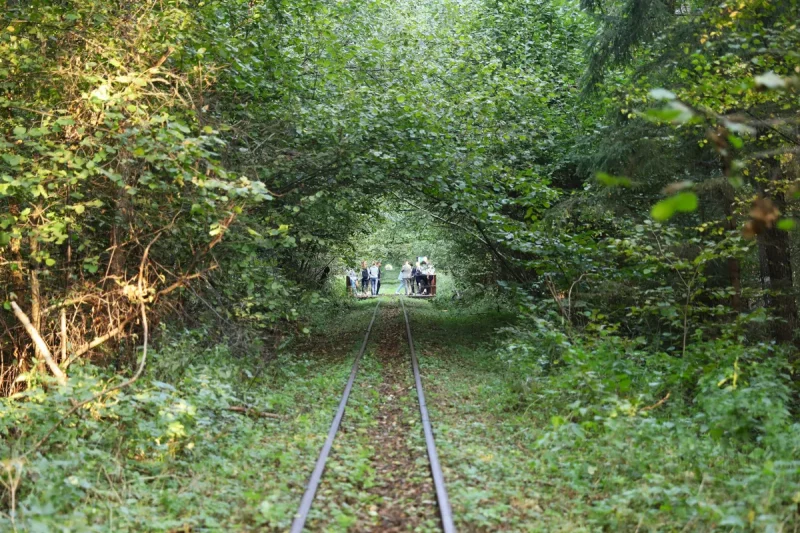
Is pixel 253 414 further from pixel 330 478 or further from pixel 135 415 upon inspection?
pixel 330 478

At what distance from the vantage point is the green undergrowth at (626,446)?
5.18 metres

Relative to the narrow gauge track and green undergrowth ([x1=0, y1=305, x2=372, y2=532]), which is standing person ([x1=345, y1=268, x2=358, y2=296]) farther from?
green undergrowth ([x1=0, y1=305, x2=372, y2=532])

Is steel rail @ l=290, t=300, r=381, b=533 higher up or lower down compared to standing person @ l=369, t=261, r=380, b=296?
lower down

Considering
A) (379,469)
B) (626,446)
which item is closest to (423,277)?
(379,469)

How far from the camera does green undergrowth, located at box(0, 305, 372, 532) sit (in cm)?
517

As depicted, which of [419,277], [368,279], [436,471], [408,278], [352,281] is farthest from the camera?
[368,279]

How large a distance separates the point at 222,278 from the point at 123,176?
2803 millimetres

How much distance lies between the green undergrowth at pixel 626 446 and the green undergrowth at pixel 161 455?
1.67 m

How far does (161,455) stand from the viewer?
6.51m

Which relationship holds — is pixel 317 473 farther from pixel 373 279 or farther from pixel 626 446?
pixel 373 279

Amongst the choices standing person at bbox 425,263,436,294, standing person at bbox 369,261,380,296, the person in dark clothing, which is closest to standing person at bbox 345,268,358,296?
standing person at bbox 369,261,380,296

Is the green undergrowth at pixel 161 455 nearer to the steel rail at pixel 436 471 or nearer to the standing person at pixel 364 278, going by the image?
the steel rail at pixel 436 471

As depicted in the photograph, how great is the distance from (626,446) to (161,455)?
14.8 feet

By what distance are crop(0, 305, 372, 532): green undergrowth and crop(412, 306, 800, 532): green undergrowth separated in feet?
5.48
